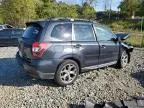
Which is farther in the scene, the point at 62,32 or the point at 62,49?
the point at 62,32

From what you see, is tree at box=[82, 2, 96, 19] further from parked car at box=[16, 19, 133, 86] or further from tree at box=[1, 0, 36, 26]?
parked car at box=[16, 19, 133, 86]

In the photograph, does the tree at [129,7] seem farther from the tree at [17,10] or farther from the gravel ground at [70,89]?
the gravel ground at [70,89]

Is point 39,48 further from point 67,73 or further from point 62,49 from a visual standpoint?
point 67,73

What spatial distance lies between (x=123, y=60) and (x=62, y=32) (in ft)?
10.1

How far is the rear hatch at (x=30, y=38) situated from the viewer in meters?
7.82

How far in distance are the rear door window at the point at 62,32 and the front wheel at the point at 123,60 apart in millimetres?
2599

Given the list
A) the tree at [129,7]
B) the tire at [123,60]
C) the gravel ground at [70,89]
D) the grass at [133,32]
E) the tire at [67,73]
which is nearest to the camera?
the gravel ground at [70,89]

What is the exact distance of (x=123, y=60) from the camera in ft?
33.5

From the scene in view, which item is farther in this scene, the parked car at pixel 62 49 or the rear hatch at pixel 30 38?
the rear hatch at pixel 30 38

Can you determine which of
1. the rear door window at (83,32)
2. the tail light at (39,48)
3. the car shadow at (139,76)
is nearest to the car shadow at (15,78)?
the tail light at (39,48)

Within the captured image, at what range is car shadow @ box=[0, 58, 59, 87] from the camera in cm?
839

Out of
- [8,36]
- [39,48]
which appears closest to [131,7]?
[8,36]

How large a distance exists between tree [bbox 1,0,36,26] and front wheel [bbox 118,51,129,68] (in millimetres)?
25767

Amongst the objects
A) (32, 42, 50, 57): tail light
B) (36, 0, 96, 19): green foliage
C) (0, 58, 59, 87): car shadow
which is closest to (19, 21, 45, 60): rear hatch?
(32, 42, 50, 57): tail light
